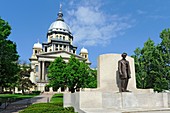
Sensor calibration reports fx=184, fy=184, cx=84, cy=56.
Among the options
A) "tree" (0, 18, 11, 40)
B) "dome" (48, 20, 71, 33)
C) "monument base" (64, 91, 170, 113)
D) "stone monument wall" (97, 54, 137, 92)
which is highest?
"dome" (48, 20, 71, 33)

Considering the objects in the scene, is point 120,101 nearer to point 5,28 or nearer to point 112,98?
point 112,98

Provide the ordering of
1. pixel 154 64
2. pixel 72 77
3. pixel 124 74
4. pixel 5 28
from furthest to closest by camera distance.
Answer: pixel 72 77, pixel 154 64, pixel 5 28, pixel 124 74

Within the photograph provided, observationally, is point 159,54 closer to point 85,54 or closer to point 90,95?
point 90,95

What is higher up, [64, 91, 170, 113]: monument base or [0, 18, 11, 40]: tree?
[0, 18, 11, 40]: tree

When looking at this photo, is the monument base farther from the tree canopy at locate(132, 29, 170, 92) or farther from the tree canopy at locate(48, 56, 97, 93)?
the tree canopy at locate(48, 56, 97, 93)

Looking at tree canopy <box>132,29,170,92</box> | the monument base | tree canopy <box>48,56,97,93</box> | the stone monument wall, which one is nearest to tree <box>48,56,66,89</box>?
tree canopy <box>48,56,97,93</box>

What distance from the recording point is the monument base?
27.3 feet

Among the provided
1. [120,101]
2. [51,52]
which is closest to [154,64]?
[120,101]

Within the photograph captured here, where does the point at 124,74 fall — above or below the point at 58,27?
below

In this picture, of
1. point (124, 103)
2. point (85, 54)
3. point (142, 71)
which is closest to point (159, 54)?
point (142, 71)

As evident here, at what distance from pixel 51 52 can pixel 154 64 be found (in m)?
46.8

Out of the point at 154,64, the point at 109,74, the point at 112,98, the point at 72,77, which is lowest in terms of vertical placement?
the point at 112,98

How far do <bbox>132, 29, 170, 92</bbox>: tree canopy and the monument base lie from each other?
49.4ft

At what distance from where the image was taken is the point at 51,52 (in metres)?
66.8
